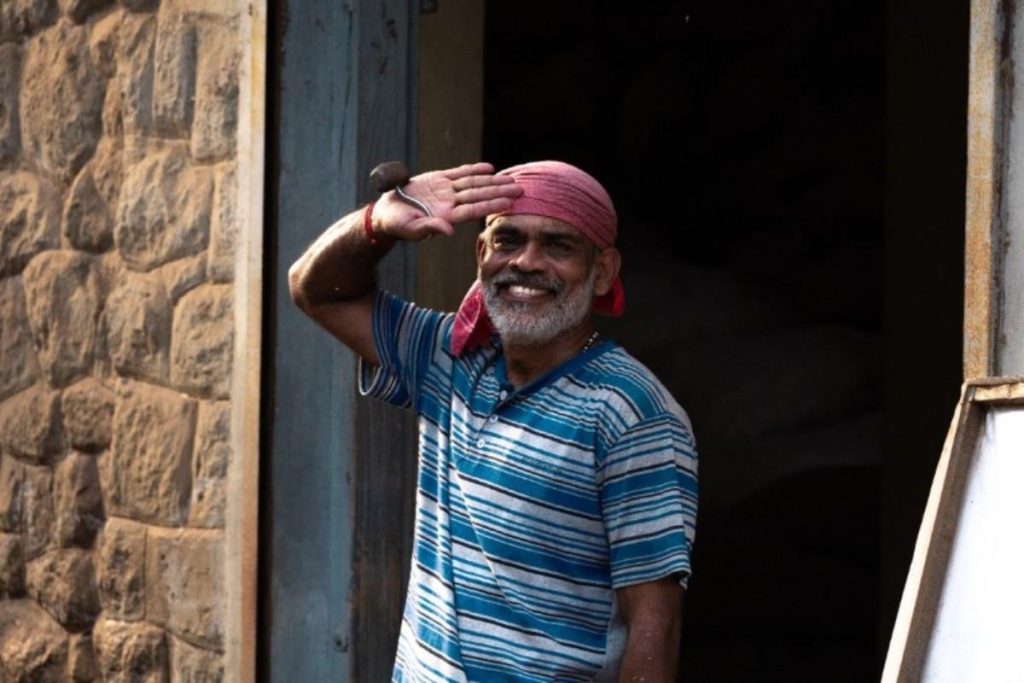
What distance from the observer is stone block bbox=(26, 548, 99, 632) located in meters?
5.23

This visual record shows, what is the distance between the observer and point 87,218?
524cm

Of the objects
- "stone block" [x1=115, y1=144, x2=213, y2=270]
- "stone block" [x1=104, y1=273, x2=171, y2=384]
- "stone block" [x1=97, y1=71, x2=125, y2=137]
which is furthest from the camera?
→ "stone block" [x1=97, y1=71, x2=125, y2=137]

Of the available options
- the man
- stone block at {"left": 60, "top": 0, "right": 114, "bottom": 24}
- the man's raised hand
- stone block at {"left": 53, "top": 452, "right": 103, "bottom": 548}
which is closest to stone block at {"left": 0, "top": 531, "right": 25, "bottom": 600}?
stone block at {"left": 53, "top": 452, "right": 103, "bottom": 548}

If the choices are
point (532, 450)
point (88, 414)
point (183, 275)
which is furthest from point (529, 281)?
point (88, 414)

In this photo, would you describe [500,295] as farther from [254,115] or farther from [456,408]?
[254,115]

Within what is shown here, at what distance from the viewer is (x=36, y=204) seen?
551cm

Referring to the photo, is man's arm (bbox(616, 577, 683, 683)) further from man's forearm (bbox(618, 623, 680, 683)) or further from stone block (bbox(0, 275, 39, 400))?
stone block (bbox(0, 275, 39, 400))

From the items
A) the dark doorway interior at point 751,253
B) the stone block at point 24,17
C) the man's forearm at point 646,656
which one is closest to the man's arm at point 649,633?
the man's forearm at point 646,656

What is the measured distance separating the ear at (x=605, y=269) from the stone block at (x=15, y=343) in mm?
2385

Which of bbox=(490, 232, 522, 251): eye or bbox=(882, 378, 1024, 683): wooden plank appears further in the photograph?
bbox=(490, 232, 522, 251): eye

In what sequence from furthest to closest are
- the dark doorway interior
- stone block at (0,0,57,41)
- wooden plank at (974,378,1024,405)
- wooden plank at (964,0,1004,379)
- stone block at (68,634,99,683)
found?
1. the dark doorway interior
2. stone block at (0,0,57,41)
3. stone block at (68,634,99,683)
4. wooden plank at (964,0,1004,379)
5. wooden plank at (974,378,1024,405)

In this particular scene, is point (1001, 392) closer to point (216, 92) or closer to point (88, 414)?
point (216, 92)

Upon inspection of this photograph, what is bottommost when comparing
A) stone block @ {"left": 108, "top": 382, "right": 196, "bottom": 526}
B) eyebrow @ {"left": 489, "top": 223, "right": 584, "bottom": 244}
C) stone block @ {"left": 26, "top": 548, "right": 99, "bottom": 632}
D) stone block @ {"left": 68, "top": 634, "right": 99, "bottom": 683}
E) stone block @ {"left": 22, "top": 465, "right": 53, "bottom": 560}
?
stone block @ {"left": 68, "top": 634, "right": 99, "bottom": 683}

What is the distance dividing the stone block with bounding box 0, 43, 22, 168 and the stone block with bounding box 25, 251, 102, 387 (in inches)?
13.6
